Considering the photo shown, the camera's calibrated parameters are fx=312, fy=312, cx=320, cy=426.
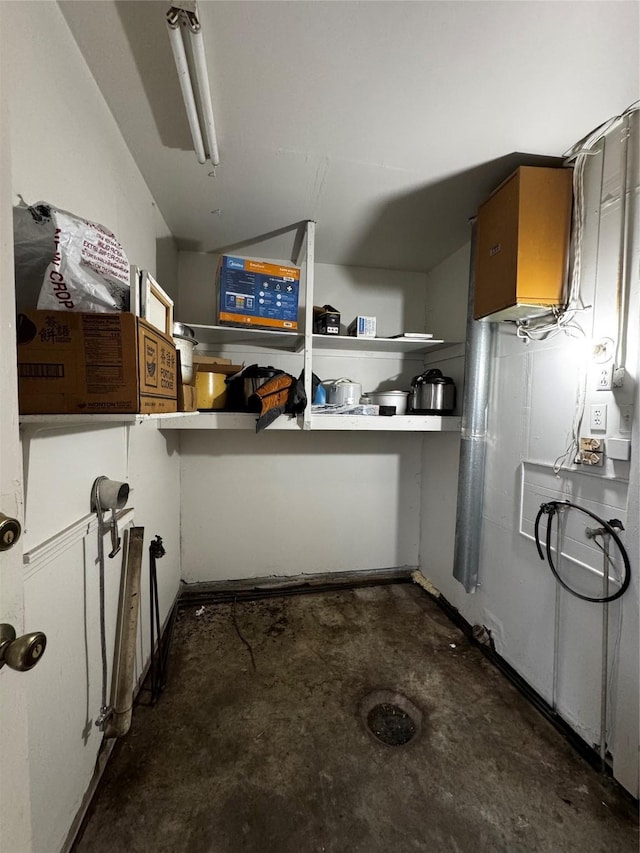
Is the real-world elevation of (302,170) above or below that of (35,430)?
above

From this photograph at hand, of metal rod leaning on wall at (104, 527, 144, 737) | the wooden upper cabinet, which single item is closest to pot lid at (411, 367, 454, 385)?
the wooden upper cabinet

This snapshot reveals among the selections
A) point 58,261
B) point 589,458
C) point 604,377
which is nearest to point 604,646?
point 589,458

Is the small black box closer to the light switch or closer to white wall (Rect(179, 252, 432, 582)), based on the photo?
white wall (Rect(179, 252, 432, 582))

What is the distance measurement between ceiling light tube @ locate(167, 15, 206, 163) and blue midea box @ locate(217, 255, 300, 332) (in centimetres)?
53

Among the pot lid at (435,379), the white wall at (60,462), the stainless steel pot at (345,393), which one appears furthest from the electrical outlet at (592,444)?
the white wall at (60,462)

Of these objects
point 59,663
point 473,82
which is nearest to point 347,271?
point 473,82

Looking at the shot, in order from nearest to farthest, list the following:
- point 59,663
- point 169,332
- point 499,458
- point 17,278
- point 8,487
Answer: point 8,487 → point 17,278 → point 59,663 → point 169,332 → point 499,458

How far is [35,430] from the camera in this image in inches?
32.8

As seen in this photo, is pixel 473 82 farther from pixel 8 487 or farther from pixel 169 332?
pixel 8 487

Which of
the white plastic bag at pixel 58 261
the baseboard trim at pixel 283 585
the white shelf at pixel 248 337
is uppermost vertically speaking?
the white shelf at pixel 248 337

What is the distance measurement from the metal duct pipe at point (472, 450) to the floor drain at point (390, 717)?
740 mm

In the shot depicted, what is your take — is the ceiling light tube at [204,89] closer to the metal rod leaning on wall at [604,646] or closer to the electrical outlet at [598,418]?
the electrical outlet at [598,418]

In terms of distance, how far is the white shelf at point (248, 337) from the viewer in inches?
72.3

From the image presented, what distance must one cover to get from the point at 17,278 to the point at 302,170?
132cm
